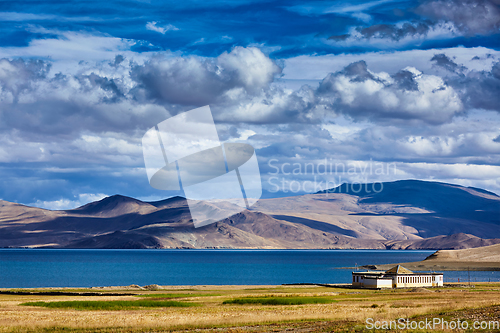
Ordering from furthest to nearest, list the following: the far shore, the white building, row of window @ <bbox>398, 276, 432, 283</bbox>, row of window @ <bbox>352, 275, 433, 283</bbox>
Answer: the far shore
row of window @ <bbox>398, 276, 432, 283</bbox>
row of window @ <bbox>352, 275, 433, 283</bbox>
the white building

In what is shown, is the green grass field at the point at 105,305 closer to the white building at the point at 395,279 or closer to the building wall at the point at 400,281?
the building wall at the point at 400,281

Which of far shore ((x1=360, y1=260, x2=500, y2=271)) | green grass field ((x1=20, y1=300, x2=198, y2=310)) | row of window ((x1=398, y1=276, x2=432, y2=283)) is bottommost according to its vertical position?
far shore ((x1=360, y1=260, x2=500, y2=271))

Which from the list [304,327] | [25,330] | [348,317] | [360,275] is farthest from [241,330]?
[360,275]

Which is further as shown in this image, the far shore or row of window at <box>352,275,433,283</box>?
the far shore

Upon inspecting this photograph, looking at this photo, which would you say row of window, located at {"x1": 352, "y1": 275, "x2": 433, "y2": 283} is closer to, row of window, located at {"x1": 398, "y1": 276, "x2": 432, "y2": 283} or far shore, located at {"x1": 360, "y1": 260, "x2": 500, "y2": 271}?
row of window, located at {"x1": 398, "y1": 276, "x2": 432, "y2": 283}

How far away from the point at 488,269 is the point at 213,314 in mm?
163306

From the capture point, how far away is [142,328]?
3731cm

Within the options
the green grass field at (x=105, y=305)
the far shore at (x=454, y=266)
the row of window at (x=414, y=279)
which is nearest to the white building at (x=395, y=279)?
the row of window at (x=414, y=279)

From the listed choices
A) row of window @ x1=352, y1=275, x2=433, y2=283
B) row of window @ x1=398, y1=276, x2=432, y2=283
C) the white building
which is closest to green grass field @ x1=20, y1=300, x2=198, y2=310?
the white building

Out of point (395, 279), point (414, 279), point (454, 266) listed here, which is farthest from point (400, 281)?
point (454, 266)

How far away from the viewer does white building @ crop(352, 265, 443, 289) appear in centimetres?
9677

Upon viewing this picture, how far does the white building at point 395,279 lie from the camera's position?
96769 millimetres

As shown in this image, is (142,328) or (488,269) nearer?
(142,328)

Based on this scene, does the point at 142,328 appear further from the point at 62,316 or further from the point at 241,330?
the point at 62,316
